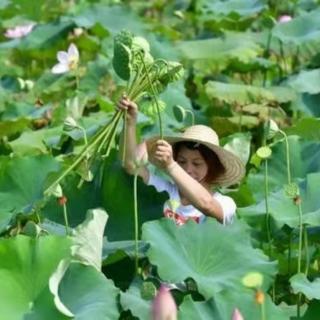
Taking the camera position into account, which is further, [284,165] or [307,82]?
[307,82]

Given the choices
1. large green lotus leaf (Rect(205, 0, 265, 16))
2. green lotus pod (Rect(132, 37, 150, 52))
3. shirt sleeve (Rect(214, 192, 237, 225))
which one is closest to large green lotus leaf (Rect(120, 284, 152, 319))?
shirt sleeve (Rect(214, 192, 237, 225))

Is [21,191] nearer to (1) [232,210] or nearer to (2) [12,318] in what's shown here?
(1) [232,210]

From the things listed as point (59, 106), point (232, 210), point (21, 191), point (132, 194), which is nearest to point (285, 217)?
point (232, 210)

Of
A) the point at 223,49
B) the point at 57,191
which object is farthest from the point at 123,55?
the point at 223,49

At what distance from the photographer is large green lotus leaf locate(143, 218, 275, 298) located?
2900mm

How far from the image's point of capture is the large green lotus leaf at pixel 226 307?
8.81 ft

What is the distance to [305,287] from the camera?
286 cm

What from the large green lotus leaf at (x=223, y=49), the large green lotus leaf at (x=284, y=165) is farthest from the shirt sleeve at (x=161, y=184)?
the large green lotus leaf at (x=223, y=49)

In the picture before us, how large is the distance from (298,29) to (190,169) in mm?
2258

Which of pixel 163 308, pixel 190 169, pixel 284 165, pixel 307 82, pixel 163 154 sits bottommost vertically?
pixel 307 82

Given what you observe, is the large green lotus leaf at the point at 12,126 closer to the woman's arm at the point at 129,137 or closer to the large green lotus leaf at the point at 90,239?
the woman's arm at the point at 129,137

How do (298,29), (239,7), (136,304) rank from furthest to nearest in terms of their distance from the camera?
(239,7)
(298,29)
(136,304)

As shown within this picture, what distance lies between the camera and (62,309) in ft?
8.80

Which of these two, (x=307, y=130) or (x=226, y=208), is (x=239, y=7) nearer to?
(x=307, y=130)
